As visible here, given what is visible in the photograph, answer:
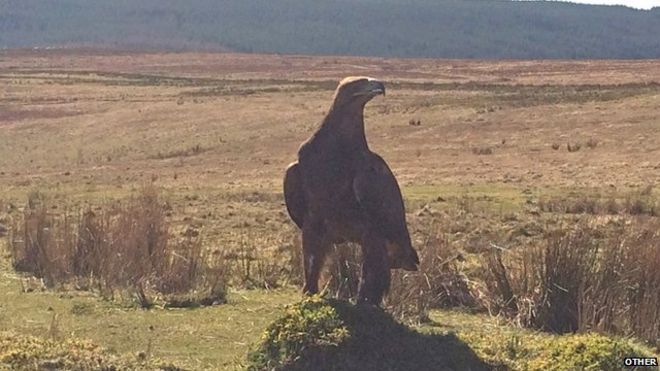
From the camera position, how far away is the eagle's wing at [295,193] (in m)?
8.17

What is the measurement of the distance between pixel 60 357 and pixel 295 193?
2391 mm

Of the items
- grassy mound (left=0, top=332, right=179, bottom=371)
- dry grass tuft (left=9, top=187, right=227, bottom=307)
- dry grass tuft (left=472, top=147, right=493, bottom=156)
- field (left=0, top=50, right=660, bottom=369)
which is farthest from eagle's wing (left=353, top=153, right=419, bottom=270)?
dry grass tuft (left=472, top=147, right=493, bottom=156)

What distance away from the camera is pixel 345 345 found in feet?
24.4

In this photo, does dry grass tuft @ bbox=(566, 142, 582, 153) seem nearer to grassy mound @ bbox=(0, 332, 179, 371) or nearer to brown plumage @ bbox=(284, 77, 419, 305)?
brown plumage @ bbox=(284, 77, 419, 305)

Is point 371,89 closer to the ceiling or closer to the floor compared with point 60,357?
closer to the ceiling

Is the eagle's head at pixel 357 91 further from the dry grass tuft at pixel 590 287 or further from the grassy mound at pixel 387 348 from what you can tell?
the dry grass tuft at pixel 590 287

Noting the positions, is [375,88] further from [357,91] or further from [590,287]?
[590,287]

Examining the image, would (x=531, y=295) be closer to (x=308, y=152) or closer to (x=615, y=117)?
(x=308, y=152)

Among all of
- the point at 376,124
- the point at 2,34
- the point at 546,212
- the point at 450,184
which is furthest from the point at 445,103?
the point at 2,34

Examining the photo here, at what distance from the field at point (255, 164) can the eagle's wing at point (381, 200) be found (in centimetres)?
135

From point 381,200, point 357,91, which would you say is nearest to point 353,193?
point 381,200

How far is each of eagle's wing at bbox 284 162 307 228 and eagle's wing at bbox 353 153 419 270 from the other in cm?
64

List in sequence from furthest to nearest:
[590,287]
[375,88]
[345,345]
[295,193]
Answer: [590,287] → [295,193] → [375,88] → [345,345]

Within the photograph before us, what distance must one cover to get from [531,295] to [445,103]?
3978 centimetres
